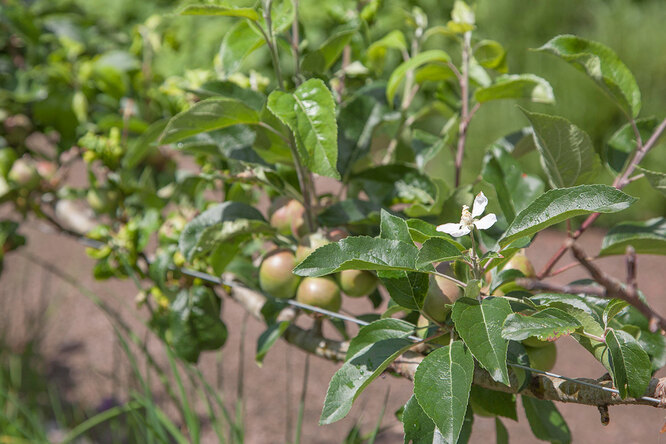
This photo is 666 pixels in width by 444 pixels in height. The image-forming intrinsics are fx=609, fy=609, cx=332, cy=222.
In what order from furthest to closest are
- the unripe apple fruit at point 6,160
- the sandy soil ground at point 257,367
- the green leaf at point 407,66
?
the sandy soil ground at point 257,367 < the unripe apple fruit at point 6,160 < the green leaf at point 407,66

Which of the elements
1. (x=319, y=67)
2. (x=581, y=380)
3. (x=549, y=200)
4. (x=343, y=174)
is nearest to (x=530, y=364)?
(x=581, y=380)

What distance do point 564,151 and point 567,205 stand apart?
0.49 feet

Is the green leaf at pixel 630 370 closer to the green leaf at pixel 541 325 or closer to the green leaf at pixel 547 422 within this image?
the green leaf at pixel 541 325

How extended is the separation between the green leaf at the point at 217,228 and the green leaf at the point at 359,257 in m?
0.21

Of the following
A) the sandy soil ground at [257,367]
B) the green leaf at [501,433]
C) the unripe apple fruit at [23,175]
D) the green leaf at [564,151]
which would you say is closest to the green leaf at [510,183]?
the green leaf at [564,151]

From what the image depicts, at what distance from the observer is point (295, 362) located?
2.59 m

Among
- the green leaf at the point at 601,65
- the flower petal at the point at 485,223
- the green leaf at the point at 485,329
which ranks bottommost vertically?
the green leaf at the point at 485,329

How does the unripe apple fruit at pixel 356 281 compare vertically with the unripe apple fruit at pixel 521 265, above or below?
below

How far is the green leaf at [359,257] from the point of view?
0.45 meters

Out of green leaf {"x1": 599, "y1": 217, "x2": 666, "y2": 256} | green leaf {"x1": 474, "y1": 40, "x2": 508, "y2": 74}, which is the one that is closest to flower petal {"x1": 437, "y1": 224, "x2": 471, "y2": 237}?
green leaf {"x1": 599, "y1": 217, "x2": 666, "y2": 256}

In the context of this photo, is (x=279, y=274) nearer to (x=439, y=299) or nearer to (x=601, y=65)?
(x=439, y=299)

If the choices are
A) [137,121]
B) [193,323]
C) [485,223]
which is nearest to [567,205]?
[485,223]

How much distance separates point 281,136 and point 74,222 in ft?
2.32

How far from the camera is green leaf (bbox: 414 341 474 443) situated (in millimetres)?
409
